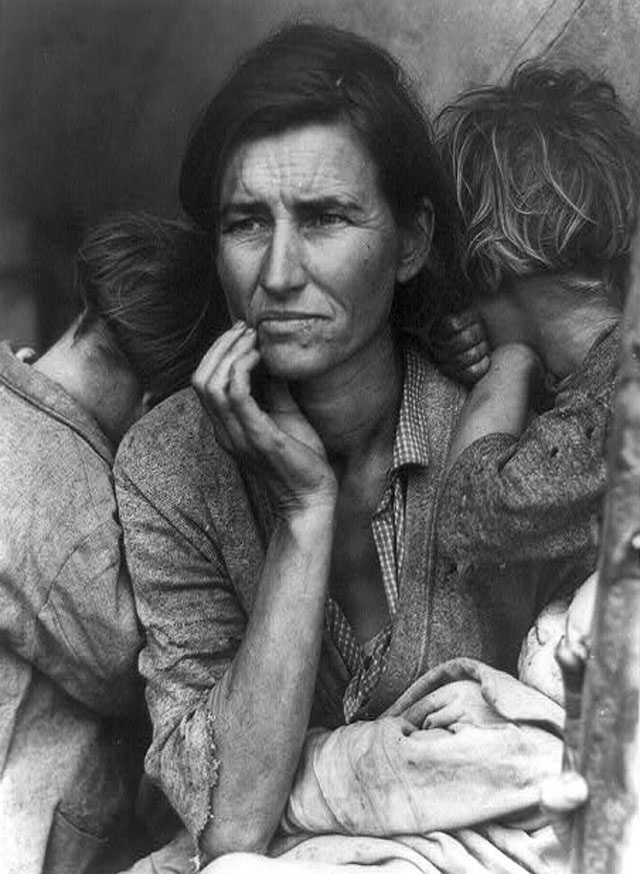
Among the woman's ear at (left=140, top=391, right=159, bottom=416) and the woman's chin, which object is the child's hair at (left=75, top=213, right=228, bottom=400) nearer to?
the woman's ear at (left=140, top=391, right=159, bottom=416)

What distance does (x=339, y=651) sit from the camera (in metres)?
2.54

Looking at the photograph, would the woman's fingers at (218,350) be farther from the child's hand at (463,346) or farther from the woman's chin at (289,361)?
the child's hand at (463,346)

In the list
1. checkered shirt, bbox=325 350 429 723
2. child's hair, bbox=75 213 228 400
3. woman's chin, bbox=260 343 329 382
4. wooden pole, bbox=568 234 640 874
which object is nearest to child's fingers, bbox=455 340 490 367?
checkered shirt, bbox=325 350 429 723

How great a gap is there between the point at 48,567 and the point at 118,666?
177 mm

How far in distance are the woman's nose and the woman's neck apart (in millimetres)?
164

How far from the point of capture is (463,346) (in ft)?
8.55

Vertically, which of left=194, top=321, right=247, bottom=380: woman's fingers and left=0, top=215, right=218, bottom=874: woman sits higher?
left=194, top=321, right=247, bottom=380: woman's fingers

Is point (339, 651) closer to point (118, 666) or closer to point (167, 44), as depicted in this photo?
point (118, 666)

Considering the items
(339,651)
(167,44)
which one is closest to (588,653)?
(339,651)

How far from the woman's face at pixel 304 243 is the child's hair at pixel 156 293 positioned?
0.18 metres

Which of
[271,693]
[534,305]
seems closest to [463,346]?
[534,305]

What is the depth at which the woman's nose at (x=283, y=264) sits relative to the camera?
2.41 m

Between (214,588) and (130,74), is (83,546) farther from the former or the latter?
(130,74)

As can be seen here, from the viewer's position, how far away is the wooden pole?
1.80 metres
